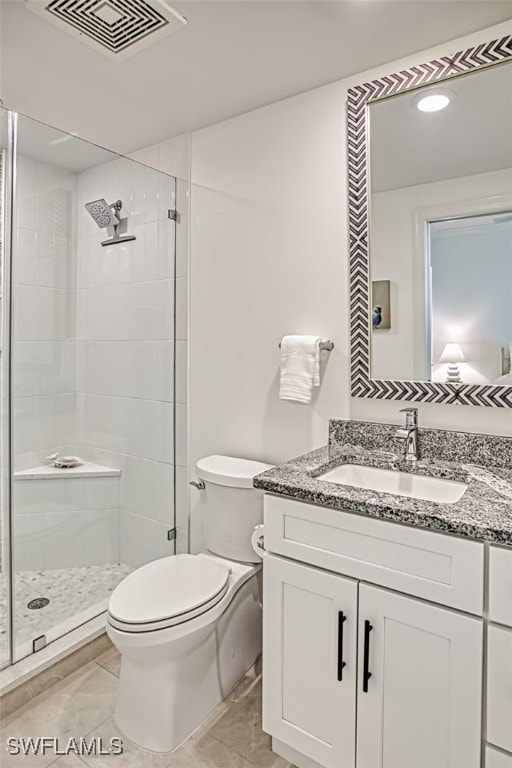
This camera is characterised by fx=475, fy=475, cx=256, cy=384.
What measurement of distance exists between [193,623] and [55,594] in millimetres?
912

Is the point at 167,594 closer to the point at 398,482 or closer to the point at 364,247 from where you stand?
the point at 398,482

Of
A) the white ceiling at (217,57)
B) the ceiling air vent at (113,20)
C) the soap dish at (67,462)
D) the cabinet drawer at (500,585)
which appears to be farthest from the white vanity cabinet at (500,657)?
the soap dish at (67,462)

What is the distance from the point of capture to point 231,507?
190 centimetres

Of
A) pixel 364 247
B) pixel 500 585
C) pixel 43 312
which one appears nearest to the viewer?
pixel 500 585

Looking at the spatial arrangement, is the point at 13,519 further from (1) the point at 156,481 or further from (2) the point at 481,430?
(2) the point at 481,430

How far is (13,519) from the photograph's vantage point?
1.99 m

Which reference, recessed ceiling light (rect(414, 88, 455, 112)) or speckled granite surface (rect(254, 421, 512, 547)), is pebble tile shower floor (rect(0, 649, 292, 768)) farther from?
recessed ceiling light (rect(414, 88, 455, 112))

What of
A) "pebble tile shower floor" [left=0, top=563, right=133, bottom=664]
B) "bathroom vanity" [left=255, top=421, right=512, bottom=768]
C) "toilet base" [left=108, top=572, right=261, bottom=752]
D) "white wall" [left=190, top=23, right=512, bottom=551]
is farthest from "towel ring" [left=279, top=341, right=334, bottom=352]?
"pebble tile shower floor" [left=0, top=563, right=133, bottom=664]

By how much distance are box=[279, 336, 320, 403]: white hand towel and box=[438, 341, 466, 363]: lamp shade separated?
0.46m

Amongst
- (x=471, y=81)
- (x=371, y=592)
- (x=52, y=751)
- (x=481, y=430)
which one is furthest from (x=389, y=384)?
(x=52, y=751)

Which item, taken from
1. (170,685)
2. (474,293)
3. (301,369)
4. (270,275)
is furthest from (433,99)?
(170,685)

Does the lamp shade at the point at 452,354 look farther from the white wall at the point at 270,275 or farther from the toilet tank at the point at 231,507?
the toilet tank at the point at 231,507

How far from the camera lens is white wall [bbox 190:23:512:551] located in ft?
6.05

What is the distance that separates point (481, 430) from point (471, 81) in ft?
3.77
